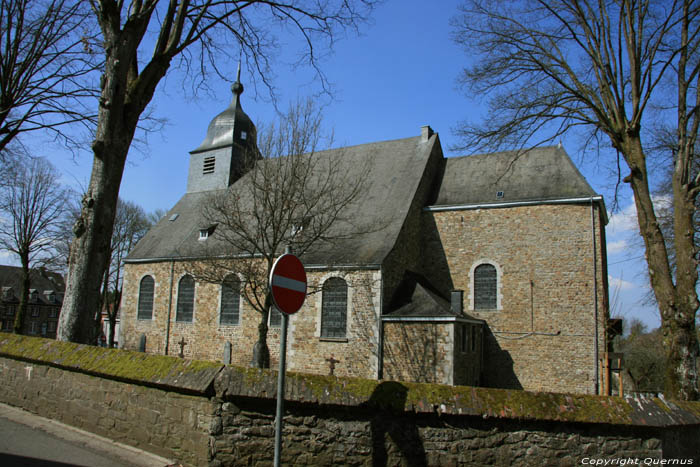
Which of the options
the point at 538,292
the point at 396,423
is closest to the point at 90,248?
the point at 396,423

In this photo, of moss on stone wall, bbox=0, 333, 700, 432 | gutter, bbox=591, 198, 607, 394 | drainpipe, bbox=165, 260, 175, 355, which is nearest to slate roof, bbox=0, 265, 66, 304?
drainpipe, bbox=165, 260, 175, 355

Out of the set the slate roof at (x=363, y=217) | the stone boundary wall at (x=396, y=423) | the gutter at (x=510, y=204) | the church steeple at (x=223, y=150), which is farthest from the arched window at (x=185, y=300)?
the stone boundary wall at (x=396, y=423)

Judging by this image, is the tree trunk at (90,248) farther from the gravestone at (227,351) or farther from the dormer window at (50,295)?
the dormer window at (50,295)

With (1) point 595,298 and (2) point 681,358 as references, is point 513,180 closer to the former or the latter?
(1) point 595,298

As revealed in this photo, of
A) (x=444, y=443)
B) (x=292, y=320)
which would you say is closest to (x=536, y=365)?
(x=292, y=320)

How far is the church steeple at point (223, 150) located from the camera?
26.1 metres

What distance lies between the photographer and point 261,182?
1564 cm

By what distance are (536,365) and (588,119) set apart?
9772 mm

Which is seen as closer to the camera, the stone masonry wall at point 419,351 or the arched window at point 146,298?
the stone masonry wall at point 419,351

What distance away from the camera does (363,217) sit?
1962 centimetres

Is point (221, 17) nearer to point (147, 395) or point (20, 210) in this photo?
point (147, 395)

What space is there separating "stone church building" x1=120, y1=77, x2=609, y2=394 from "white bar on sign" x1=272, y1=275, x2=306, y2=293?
36.2ft

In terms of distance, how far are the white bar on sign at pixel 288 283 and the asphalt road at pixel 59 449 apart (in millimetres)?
2285

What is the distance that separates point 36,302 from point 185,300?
42.7 meters
